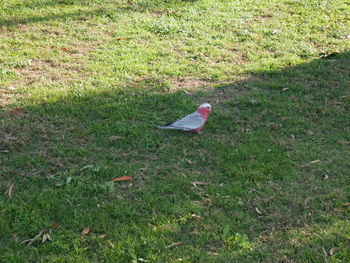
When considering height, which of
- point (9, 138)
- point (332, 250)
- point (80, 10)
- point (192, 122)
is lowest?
point (332, 250)

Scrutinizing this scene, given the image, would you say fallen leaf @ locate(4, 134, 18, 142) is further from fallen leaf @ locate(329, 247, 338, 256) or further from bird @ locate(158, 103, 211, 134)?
fallen leaf @ locate(329, 247, 338, 256)

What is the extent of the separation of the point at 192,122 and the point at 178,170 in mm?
847

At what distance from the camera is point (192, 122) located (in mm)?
5684

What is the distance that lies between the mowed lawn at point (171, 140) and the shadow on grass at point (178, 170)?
2 cm

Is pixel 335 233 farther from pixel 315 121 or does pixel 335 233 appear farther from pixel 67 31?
pixel 67 31

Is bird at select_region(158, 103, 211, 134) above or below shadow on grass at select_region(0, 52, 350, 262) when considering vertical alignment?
above

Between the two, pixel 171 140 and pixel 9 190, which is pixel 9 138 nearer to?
pixel 9 190

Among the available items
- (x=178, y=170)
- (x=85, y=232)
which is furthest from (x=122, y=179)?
(x=85, y=232)

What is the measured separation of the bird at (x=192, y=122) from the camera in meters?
5.68

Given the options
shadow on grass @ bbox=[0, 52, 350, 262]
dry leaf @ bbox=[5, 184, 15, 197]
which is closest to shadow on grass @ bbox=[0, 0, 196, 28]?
shadow on grass @ bbox=[0, 52, 350, 262]

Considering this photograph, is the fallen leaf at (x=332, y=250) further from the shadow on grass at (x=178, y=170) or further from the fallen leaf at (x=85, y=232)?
the fallen leaf at (x=85, y=232)

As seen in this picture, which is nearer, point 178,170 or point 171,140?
point 178,170

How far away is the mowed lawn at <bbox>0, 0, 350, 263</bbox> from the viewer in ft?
13.2

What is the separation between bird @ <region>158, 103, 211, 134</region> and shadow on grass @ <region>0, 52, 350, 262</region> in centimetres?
12
